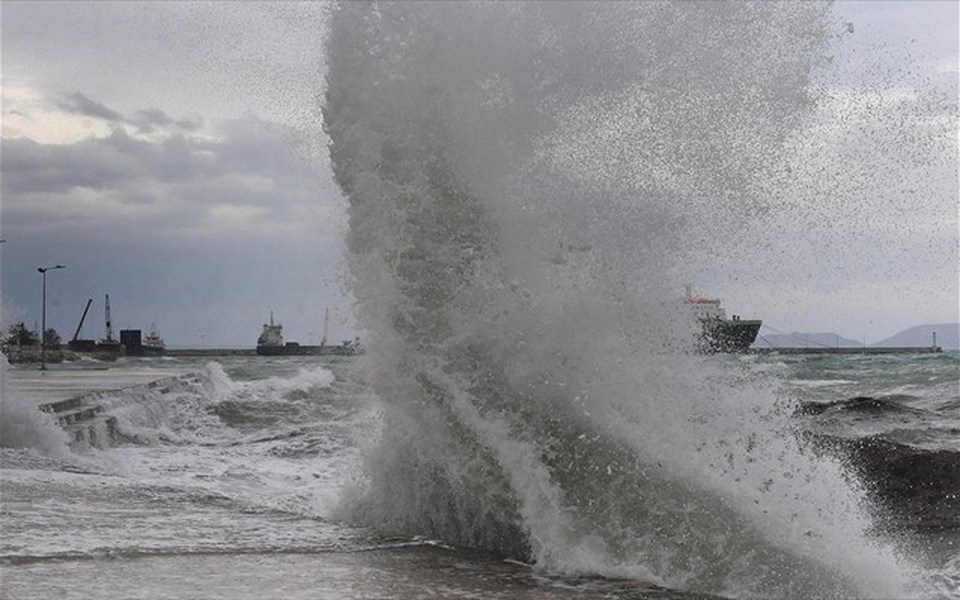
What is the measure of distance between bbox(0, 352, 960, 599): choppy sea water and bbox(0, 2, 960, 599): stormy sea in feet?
0.13

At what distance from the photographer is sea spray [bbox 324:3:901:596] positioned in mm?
5996

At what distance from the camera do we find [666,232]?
279 inches

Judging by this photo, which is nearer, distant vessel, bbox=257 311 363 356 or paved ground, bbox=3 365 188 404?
paved ground, bbox=3 365 188 404

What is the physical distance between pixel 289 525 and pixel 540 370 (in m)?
1.91

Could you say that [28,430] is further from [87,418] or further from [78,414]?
[87,418]

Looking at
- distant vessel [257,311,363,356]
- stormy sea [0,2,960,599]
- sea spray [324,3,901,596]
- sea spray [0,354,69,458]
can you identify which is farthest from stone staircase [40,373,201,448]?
distant vessel [257,311,363,356]

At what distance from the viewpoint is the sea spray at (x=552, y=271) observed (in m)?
6.00

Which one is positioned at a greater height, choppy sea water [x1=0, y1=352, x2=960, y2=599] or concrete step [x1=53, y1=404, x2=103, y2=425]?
concrete step [x1=53, y1=404, x2=103, y2=425]

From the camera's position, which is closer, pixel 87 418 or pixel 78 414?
pixel 78 414

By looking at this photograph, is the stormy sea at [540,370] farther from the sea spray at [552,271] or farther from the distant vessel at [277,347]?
the distant vessel at [277,347]

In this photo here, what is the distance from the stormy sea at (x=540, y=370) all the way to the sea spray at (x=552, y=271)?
16 millimetres

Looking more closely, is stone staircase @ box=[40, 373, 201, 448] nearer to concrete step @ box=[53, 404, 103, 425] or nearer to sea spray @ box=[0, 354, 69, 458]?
concrete step @ box=[53, 404, 103, 425]

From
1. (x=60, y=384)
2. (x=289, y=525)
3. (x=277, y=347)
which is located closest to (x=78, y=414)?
(x=289, y=525)

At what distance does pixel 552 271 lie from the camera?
667 cm
